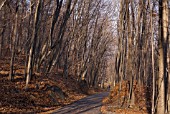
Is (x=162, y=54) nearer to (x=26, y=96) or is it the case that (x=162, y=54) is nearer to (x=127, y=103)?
(x=127, y=103)

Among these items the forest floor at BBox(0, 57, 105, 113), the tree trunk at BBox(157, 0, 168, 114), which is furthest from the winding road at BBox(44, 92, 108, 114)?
the tree trunk at BBox(157, 0, 168, 114)

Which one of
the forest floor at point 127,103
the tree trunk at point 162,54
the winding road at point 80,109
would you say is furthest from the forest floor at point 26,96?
the tree trunk at point 162,54

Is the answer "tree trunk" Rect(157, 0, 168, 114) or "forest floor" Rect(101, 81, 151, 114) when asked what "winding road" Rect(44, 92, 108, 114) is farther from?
"tree trunk" Rect(157, 0, 168, 114)

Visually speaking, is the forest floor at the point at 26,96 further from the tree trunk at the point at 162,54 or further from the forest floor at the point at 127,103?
the tree trunk at the point at 162,54

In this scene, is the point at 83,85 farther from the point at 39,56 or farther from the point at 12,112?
the point at 12,112

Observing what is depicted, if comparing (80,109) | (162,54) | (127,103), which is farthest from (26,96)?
(162,54)

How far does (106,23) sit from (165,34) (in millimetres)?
30915

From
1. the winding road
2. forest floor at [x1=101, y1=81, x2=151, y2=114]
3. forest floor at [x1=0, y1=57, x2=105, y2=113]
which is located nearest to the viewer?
forest floor at [x1=0, y1=57, x2=105, y2=113]

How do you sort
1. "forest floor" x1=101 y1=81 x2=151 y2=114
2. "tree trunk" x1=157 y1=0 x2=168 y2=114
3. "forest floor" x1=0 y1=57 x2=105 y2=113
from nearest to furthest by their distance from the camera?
1. "tree trunk" x1=157 y1=0 x2=168 y2=114
2. "forest floor" x1=0 y1=57 x2=105 y2=113
3. "forest floor" x1=101 y1=81 x2=151 y2=114

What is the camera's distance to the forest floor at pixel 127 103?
52.4ft

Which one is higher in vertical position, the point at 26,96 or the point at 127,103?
the point at 26,96

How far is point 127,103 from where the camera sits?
1723cm

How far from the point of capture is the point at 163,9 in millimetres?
12406

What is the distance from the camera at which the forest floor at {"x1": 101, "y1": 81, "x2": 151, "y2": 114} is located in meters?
16.0
